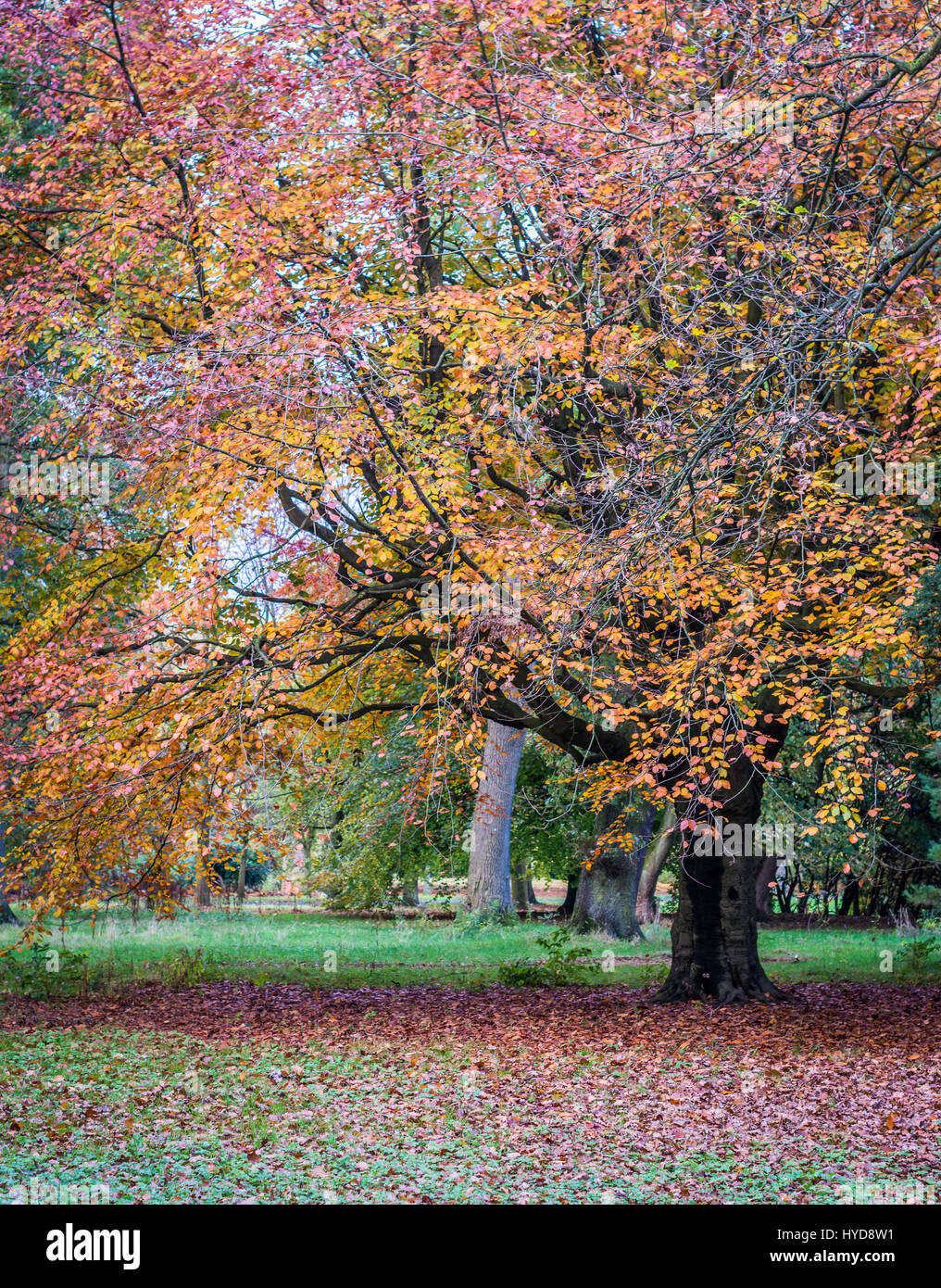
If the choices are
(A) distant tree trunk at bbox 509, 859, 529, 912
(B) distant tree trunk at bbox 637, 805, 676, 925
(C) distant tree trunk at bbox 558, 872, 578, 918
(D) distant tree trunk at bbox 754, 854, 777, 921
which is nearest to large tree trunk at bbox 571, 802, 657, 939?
(B) distant tree trunk at bbox 637, 805, 676, 925

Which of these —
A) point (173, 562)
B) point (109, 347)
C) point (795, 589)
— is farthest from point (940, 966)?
point (109, 347)

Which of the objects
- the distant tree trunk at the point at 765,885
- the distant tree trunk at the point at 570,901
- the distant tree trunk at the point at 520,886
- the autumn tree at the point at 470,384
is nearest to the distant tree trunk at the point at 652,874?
the distant tree trunk at the point at 570,901

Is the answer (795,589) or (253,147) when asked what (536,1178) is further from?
(253,147)

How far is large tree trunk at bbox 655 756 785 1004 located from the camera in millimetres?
13602

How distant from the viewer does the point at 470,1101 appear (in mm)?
8727

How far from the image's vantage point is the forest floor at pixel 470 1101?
657cm

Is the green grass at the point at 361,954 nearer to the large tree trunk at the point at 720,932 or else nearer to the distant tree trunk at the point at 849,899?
the large tree trunk at the point at 720,932

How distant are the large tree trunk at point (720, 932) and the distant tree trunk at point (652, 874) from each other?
12.7m

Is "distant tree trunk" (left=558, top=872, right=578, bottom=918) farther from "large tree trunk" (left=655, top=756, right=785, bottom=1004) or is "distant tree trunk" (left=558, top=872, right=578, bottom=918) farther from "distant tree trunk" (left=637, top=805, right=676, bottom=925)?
"large tree trunk" (left=655, top=756, right=785, bottom=1004)

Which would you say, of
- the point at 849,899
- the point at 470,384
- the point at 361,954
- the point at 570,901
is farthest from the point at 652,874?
the point at 470,384

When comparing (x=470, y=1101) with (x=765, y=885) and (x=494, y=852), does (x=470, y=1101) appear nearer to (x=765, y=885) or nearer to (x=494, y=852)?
(x=494, y=852)

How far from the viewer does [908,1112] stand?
26.9 feet

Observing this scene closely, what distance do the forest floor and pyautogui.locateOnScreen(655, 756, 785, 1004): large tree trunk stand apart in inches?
20.8
